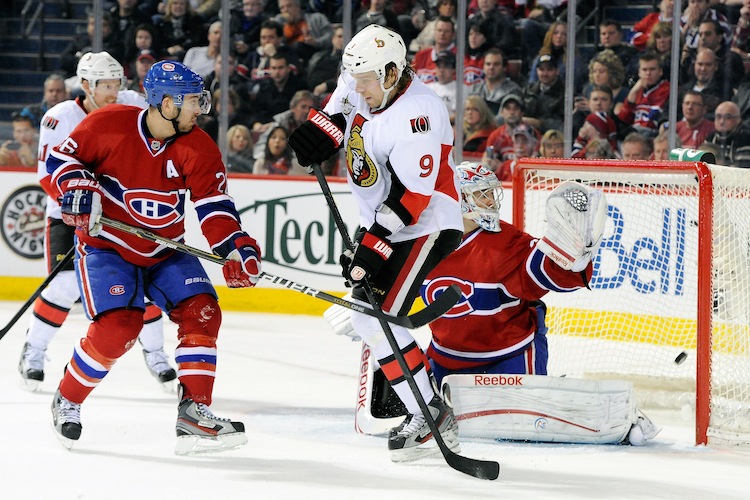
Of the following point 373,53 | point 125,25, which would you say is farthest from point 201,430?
point 125,25

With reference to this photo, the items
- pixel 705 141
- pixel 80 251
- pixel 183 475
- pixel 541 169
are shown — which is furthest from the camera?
pixel 705 141

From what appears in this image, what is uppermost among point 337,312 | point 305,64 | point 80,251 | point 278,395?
point 305,64

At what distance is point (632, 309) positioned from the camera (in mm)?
4672

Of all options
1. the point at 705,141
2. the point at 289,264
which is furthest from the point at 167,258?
the point at 705,141

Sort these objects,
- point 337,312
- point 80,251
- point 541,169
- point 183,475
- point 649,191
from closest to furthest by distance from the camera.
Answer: point 183,475, point 80,251, point 337,312, point 541,169, point 649,191

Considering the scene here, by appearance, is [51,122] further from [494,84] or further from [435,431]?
[494,84]

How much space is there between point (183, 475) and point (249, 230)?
130 inches

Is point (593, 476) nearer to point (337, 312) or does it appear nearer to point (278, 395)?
point (337, 312)

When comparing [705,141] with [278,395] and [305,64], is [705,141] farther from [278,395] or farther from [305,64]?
[278,395]

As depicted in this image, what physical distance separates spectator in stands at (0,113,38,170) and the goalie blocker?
372 cm

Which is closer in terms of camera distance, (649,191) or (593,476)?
(593,476)

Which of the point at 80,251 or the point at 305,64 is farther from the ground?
the point at 305,64

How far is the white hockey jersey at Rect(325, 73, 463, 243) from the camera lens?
Result: 9.66ft

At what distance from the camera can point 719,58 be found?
5977 millimetres
